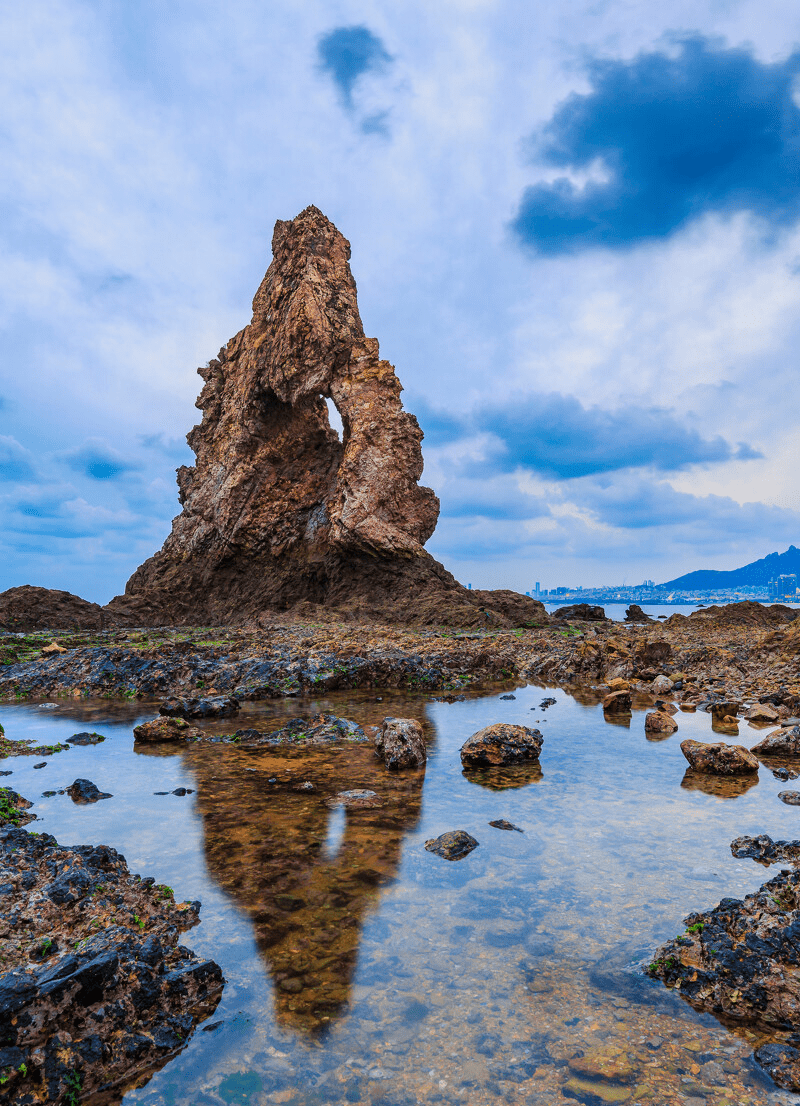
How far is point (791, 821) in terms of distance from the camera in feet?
19.5

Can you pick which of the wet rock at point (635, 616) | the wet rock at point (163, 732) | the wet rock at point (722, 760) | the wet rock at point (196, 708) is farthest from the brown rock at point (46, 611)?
the wet rock at point (635, 616)

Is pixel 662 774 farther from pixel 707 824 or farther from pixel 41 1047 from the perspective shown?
pixel 41 1047

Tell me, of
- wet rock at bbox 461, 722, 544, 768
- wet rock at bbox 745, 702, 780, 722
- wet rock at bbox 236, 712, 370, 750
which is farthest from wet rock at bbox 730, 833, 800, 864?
wet rock at bbox 745, 702, 780, 722

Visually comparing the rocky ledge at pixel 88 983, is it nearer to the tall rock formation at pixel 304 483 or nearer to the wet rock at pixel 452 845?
the wet rock at pixel 452 845

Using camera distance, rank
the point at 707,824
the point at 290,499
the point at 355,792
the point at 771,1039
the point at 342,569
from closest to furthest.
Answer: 1. the point at 771,1039
2. the point at 707,824
3. the point at 355,792
4. the point at 342,569
5. the point at 290,499

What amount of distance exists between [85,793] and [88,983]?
4483 mm

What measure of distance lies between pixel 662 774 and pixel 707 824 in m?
1.83

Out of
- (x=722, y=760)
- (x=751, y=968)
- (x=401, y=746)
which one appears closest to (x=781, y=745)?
(x=722, y=760)

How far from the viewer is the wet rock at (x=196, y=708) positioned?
451 inches

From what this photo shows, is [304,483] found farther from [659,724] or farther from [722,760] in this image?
[722,760]

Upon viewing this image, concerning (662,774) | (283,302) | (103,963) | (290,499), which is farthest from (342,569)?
(103,963)

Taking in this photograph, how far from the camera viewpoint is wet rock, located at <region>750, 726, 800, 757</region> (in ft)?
27.6

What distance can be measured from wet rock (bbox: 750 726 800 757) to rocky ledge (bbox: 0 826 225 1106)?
787cm

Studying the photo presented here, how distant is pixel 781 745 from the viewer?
8.48 metres
